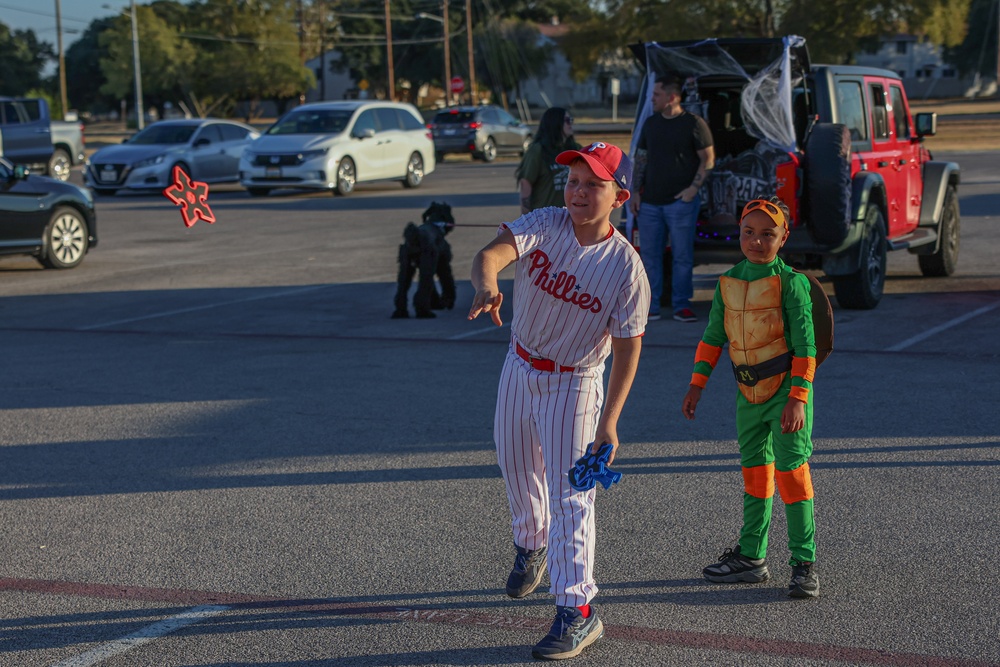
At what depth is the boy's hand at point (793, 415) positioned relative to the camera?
176 inches

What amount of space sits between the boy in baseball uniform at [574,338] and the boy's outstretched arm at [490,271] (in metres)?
0.02

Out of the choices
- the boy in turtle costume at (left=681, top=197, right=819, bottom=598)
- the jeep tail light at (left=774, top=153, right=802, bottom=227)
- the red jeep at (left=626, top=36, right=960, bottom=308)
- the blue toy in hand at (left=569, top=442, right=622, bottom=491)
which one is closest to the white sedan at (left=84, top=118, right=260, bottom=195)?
the red jeep at (left=626, top=36, right=960, bottom=308)

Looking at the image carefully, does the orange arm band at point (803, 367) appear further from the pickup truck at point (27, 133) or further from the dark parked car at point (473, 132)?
the dark parked car at point (473, 132)

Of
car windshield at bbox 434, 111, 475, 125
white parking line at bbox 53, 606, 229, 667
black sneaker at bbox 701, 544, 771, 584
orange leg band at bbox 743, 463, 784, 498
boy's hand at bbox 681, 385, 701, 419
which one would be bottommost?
white parking line at bbox 53, 606, 229, 667

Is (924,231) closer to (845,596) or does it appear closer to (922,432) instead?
(922,432)

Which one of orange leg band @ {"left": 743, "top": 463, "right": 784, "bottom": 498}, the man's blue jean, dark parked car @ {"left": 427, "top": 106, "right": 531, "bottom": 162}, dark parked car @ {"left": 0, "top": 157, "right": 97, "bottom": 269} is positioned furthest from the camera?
dark parked car @ {"left": 427, "top": 106, "right": 531, "bottom": 162}

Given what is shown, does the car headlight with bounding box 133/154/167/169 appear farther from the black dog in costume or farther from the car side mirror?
the car side mirror

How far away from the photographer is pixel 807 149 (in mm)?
10172

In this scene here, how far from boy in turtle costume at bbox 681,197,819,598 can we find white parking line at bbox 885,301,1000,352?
501 cm

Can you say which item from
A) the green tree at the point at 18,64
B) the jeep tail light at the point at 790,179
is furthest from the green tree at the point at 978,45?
the jeep tail light at the point at 790,179

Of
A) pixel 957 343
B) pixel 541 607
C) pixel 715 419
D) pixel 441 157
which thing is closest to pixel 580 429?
pixel 541 607

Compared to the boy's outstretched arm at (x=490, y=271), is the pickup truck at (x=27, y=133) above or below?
above

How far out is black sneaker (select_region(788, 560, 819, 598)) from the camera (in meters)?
4.58

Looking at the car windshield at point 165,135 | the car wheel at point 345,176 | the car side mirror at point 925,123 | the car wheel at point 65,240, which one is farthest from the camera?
the car windshield at point 165,135
